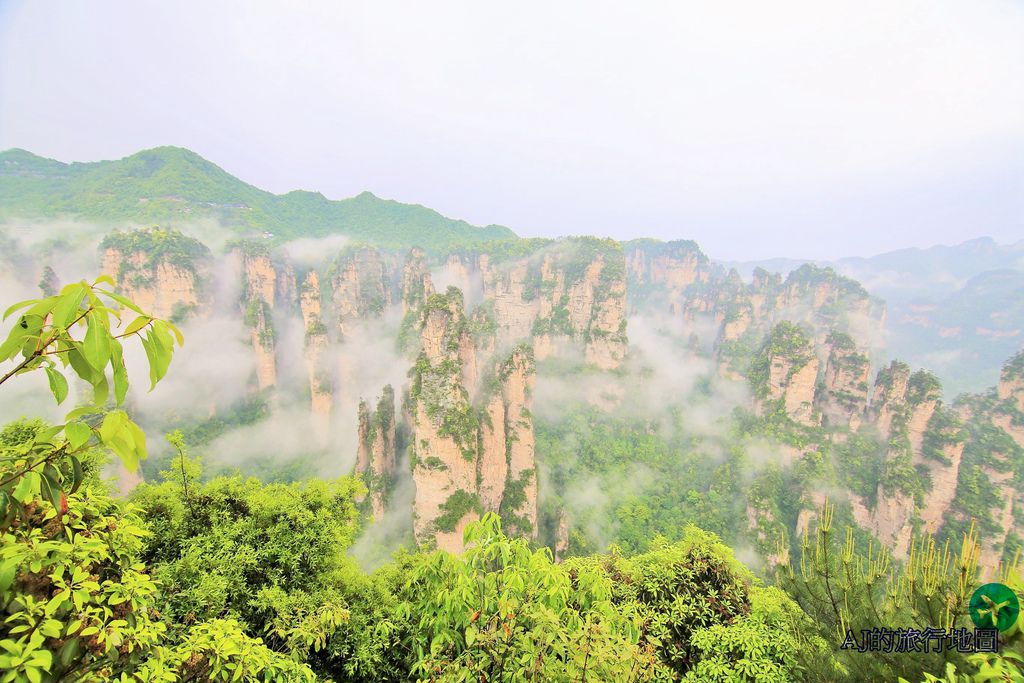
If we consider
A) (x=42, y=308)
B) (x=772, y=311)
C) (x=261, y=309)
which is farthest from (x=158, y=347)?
(x=772, y=311)

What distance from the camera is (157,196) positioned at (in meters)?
77.9

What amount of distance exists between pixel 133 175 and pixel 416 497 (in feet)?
322

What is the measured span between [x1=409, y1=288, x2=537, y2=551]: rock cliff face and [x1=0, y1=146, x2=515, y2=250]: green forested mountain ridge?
2845 inches

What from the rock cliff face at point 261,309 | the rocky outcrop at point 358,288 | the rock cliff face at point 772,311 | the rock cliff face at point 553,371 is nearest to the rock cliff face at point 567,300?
the rock cliff face at point 553,371

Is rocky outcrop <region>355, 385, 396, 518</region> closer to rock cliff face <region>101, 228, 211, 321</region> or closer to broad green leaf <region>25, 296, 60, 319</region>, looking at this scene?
broad green leaf <region>25, 296, 60, 319</region>

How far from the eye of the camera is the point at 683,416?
66125mm

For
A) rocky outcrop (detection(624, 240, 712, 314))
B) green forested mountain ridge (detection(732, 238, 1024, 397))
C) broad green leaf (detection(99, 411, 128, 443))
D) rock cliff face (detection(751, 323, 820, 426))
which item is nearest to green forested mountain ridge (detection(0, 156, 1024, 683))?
broad green leaf (detection(99, 411, 128, 443))

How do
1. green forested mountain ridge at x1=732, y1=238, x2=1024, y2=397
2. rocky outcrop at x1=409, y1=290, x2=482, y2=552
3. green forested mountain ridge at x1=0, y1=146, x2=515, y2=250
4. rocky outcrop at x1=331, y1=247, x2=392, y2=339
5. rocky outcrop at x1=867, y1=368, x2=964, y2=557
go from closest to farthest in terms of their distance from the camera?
rocky outcrop at x1=409, y1=290, x2=482, y2=552
rocky outcrop at x1=867, y1=368, x2=964, y2=557
rocky outcrop at x1=331, y1=247, x2=392, y2=339
green forested mountain ridge at x1=0, y1=146, x2=515, y2=250
green forested mountain ridge at x1=732, y1=238, x2=1024, y2=397

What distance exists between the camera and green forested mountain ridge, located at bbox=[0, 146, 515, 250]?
71500 mm

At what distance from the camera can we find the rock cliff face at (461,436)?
28.4m

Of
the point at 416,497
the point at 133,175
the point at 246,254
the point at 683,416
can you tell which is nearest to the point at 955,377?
the point at 683,416

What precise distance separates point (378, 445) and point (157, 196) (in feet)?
263

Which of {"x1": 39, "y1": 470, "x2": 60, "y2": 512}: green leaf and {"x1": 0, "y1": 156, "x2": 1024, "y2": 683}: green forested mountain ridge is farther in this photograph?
{"x1": 0, "y1": 156, "x2": 1024, "y2": 683}: green forested mountain ridge

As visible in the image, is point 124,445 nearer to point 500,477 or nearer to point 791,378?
point 500,477
